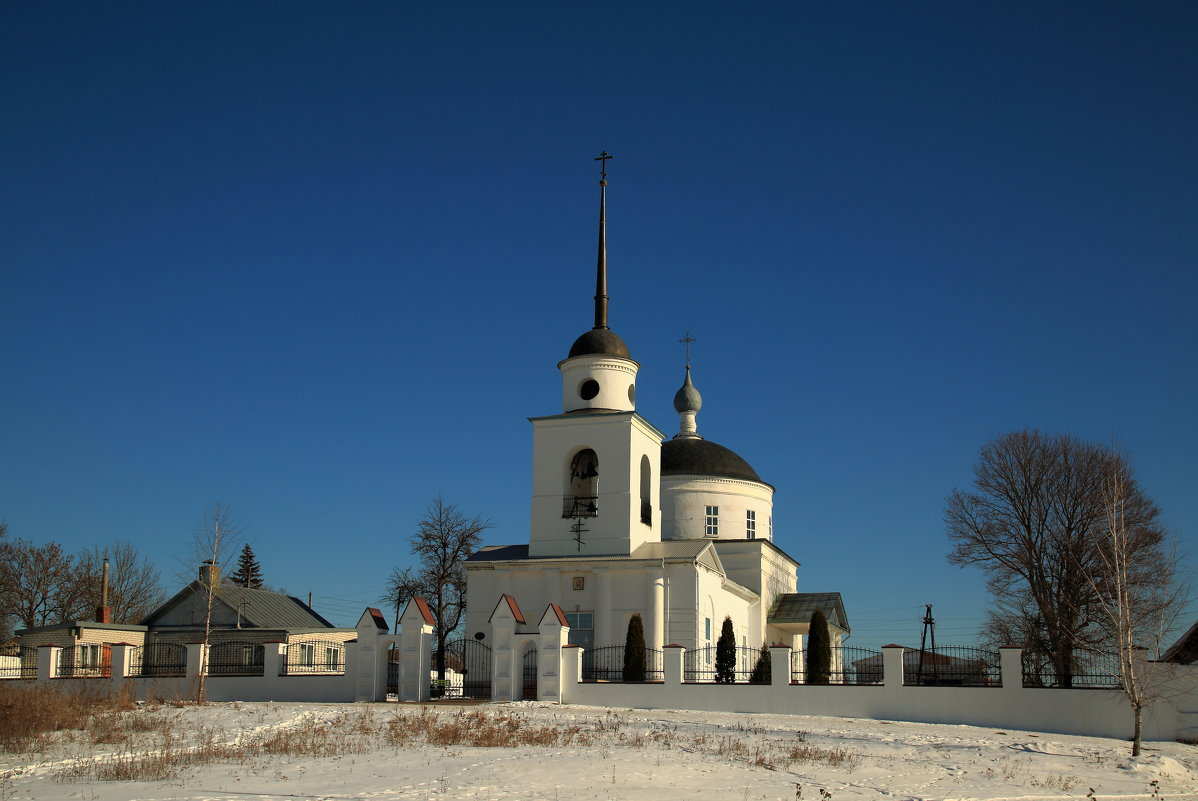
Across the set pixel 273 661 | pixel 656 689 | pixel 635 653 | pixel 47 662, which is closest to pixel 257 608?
pixel 47 662

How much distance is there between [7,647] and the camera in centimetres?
4344

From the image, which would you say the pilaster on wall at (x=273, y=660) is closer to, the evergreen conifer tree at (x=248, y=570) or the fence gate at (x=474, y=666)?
the fence gate at (x=474, y=666)

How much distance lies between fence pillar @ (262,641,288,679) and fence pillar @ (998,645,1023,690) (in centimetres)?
1662

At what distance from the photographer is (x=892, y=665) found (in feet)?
→ 84.5

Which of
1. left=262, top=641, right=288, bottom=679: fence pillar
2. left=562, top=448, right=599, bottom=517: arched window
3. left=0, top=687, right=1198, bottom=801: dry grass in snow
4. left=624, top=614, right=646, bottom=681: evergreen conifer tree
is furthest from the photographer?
left=562, top=448, right=599, bottom=517: arched window

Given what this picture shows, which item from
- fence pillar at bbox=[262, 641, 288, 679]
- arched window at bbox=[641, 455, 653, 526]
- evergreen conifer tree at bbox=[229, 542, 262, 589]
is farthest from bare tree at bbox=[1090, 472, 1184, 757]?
evergreen conifer tree at bbox=[229, 542, 262, 589]

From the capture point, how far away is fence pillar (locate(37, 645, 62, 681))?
30.4 metres

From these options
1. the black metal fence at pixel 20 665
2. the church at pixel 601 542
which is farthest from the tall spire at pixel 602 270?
the black metal fence at pixel 20 665

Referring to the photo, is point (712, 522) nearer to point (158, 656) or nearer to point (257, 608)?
point (257, 608)

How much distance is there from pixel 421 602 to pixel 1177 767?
16758 mm

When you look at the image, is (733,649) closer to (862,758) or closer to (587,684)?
(587,684)

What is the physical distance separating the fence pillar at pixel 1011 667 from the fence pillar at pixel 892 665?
2.07m

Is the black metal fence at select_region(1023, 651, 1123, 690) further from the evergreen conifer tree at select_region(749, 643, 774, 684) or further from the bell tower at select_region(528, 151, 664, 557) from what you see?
the bell tower at select_region(528, 151, 664, 557)

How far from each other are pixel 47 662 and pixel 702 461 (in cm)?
2269
